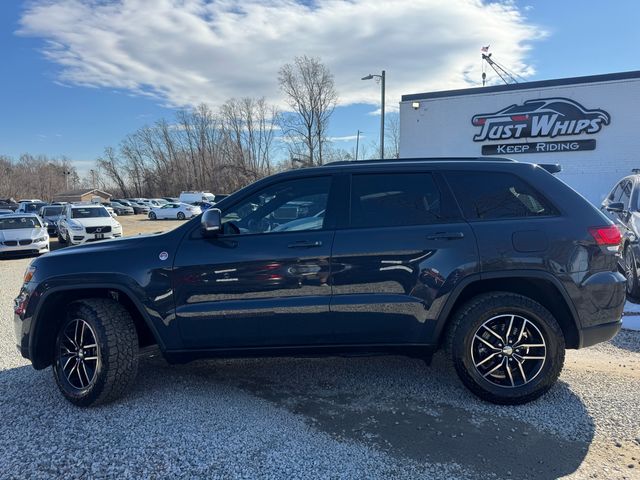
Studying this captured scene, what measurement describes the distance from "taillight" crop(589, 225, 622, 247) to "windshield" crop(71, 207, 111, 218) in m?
17.2

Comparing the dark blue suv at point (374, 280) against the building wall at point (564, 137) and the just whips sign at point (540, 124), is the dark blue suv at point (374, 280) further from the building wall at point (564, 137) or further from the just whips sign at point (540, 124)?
the just whips sign at point (540, 124)

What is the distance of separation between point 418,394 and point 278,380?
119cm

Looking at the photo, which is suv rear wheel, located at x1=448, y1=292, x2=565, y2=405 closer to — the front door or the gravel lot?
the gravel lot

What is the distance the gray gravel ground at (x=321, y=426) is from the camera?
264 centimetres

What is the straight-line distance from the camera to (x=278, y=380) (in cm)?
388

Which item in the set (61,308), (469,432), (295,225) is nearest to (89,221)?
(61,308)

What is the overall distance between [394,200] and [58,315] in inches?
114

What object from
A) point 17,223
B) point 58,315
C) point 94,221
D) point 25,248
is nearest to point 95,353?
point 58,315

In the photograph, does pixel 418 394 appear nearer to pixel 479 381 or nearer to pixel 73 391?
pixel 479 381

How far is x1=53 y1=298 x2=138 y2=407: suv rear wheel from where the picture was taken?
132 inches

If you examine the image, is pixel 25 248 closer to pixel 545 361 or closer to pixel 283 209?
pixel 283 209

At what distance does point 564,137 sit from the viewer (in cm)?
1466

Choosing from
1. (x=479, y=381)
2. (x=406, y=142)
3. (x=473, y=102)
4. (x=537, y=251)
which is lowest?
(x=479, y=381)

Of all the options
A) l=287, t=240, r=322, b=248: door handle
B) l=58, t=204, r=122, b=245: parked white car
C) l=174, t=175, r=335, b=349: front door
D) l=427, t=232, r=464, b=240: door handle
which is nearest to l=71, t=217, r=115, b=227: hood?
l=58, t=204, r=122, b=245: parked white car
